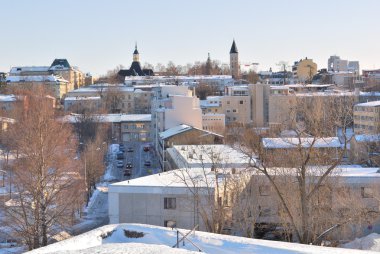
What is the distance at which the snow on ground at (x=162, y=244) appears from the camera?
655cm

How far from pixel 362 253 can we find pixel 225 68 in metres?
86.7

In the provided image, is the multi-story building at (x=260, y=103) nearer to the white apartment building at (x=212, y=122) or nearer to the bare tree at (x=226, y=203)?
the white apartment building at (x=212, y=122)

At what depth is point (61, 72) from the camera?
78.8 meters

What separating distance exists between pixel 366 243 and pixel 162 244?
6.08 m

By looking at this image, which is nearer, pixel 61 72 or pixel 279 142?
pixel 279 142

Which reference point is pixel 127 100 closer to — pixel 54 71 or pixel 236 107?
pixel 236 107

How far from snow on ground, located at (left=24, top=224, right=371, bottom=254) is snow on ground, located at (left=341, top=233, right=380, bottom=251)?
471 centimetres

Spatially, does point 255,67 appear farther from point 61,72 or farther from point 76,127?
point 76,127

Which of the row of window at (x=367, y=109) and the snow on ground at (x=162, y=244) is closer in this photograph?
the snow on ground at (x=162, y=244)

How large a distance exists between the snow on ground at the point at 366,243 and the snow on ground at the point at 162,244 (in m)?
4.71

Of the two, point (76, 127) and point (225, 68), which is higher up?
point (225, 68)

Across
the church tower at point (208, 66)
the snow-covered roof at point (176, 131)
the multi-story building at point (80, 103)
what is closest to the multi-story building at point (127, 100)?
the multi-story building at point (80, 103)

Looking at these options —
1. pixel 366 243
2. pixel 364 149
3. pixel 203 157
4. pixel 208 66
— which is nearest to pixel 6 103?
pixel 203 157

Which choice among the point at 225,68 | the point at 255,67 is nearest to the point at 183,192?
the point at 225,68
